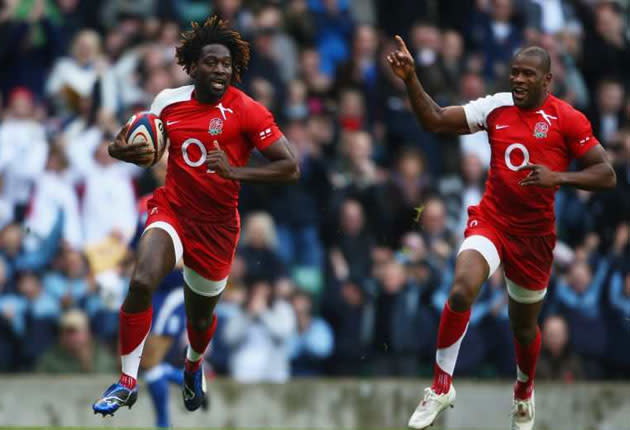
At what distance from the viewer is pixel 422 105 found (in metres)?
11.1

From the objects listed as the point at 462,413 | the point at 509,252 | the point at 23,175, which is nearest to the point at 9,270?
the point at 23,175

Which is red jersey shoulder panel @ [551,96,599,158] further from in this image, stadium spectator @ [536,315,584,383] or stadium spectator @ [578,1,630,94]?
stadium spectator @ [578,1,630,94]

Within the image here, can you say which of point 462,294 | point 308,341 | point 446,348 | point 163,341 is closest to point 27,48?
point 163,341

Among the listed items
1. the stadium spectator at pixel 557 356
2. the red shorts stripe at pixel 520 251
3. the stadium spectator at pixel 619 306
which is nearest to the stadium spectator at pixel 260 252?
the stadium spectator at pixel 557 356

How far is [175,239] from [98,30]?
6716 mm

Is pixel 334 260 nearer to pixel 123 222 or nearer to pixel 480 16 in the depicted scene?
pixel 123 222

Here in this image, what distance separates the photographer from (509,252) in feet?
36.9

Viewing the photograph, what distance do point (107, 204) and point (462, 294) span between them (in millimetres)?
5471

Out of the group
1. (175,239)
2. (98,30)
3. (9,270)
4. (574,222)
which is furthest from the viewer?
(98,30)

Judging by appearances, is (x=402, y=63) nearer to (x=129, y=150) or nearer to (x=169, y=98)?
(x=169, y=98)

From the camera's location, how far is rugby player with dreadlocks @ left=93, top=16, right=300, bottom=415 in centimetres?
1085

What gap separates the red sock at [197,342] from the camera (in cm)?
1195

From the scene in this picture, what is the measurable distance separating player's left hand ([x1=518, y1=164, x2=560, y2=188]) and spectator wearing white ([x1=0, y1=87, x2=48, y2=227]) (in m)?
6.34

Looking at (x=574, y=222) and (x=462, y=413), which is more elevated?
(x=574, y=222)
